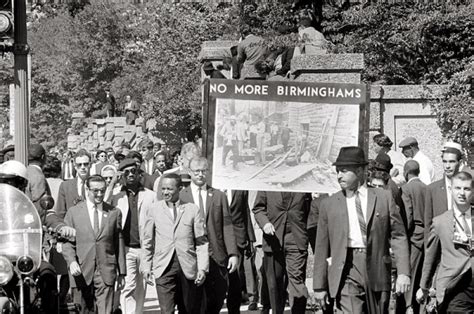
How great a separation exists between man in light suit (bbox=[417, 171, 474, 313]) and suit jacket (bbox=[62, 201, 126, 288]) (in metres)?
3.67

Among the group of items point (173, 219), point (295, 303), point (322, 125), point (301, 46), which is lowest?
point (295, 303)

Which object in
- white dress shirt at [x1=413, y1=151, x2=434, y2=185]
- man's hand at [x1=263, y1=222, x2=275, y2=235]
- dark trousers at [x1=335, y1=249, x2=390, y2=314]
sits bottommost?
dark trousers at [x1=335, y1=249, x2=390, y2=314]

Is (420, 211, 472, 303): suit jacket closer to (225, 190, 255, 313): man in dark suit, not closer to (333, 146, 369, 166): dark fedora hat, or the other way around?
(333, 146, 369, 166): dark fedora hat

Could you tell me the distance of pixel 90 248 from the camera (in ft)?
39.4

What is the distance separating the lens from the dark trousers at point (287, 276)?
41.6ft

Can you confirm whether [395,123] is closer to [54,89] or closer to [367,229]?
[367,229]

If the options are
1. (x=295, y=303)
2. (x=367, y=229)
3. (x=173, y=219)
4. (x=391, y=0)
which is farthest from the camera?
(x=391, y=0)

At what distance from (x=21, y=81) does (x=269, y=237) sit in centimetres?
349

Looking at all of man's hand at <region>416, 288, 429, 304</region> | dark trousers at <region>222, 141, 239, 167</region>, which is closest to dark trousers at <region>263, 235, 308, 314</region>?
dark trousers at <region>222, 141, 239, 167</region>

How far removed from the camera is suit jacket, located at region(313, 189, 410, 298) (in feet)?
32.4

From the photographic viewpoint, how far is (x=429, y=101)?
17938 millimetres

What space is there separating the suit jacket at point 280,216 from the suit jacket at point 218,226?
0.59 metres

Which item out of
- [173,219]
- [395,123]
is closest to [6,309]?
[173,219]

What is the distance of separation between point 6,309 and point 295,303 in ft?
14.6
